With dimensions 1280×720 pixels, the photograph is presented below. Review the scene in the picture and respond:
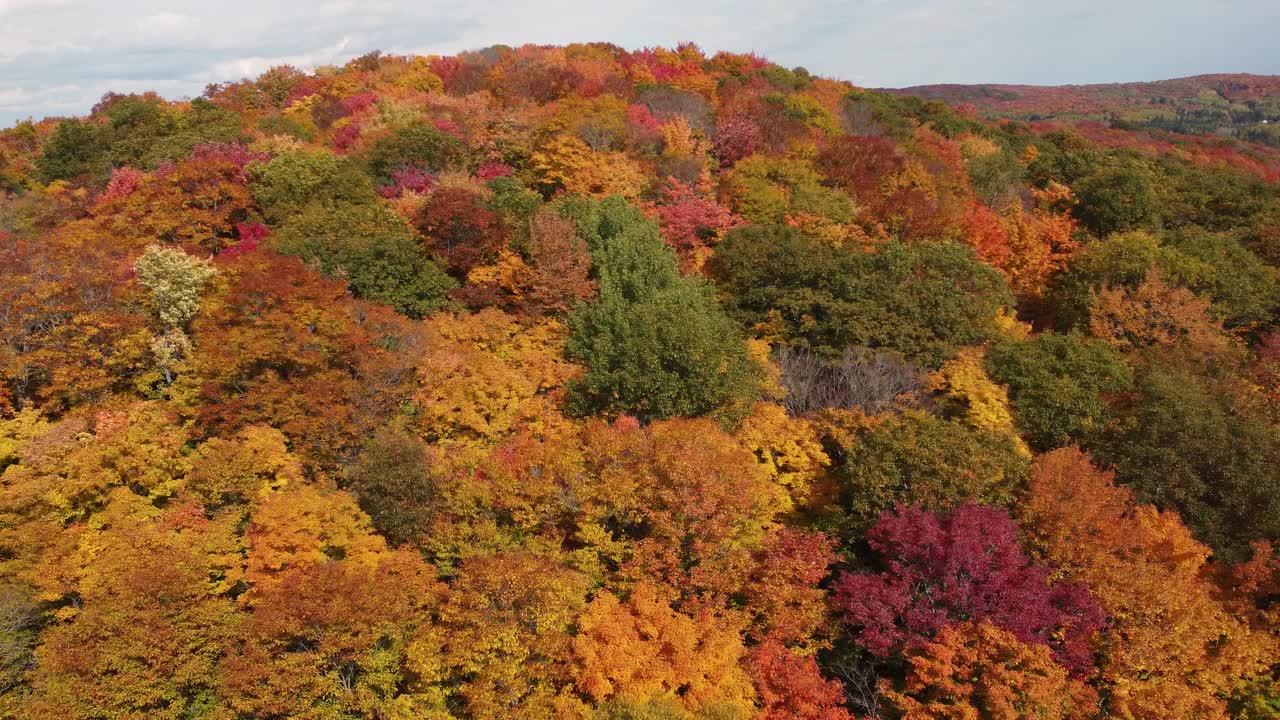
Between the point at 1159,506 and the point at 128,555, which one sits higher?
the point at 128,555

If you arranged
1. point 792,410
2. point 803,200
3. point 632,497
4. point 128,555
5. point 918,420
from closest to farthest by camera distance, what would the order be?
point 128,555, point 632,497, point 918,420, point 792,410, point 803,200

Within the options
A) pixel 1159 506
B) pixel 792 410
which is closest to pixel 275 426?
pixel 792 410

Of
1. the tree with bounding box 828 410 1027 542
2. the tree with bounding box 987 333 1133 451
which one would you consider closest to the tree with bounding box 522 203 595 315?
the tree with bounding box 828 410 1027 542

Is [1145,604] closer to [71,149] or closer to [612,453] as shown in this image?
[612,453]

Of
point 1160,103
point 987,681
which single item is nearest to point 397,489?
→ point 987,681

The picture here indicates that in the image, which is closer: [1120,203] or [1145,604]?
[1145,604]

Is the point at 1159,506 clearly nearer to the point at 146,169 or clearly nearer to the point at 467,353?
the point at 467,353

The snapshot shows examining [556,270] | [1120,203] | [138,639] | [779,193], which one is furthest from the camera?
[1120,203]

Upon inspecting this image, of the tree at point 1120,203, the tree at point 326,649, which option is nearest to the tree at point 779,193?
the tree at point 1120,203
